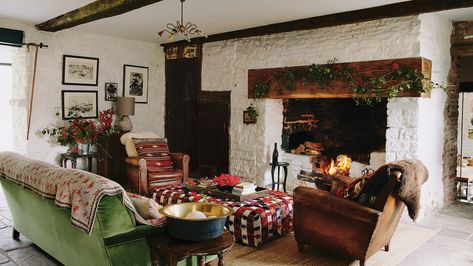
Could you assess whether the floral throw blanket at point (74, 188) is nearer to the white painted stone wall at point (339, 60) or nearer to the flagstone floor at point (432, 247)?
the flagstone floor at point (432, 247)

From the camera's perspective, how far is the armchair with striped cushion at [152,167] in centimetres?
558

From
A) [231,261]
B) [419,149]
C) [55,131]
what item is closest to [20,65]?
[55,131]

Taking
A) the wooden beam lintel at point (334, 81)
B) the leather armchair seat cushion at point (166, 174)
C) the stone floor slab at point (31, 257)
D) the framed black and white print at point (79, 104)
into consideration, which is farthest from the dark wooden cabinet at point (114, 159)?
the stone floor slab at point (31, 257)

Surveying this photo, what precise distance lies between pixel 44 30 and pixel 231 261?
16.5 feet

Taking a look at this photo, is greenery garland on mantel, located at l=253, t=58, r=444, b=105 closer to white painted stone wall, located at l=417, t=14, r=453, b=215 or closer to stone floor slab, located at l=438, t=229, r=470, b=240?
white painted stone wall, located at l=417, t=14, r=453, b=215

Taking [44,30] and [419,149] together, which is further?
[44,30]

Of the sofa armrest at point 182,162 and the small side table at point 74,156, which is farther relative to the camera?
the small side table at point 74,156

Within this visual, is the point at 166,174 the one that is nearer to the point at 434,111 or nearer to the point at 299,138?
the point at 299,138

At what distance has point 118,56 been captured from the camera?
7.50 meters

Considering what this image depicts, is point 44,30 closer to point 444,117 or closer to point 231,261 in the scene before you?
point 231,261

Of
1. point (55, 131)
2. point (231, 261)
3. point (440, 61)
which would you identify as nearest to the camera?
point (231, 261)

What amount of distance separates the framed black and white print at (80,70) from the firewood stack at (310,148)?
12.6ft

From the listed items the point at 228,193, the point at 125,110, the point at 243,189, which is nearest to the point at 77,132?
the point at 125,110

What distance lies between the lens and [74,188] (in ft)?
8.32
